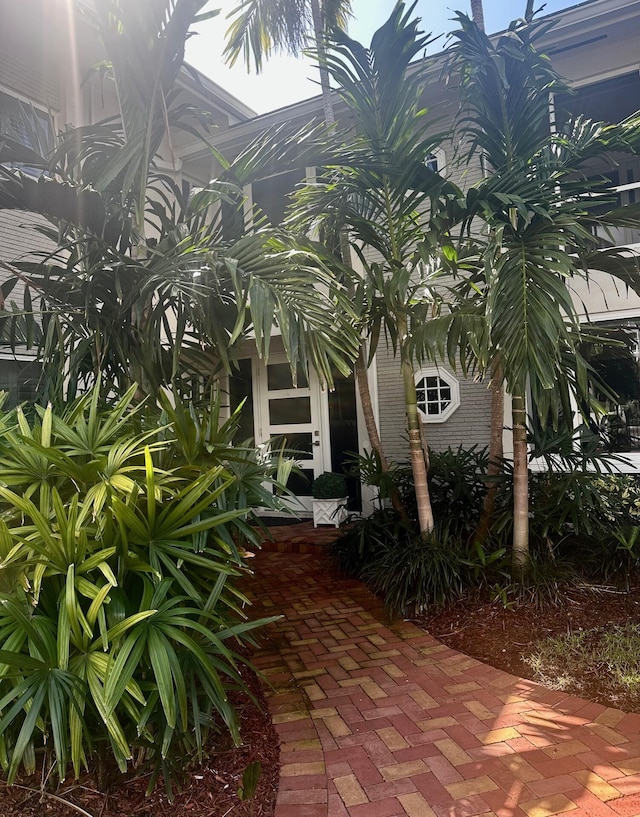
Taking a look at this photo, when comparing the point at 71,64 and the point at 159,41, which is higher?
the point at 71,64

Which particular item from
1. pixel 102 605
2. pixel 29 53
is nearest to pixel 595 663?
pixel 102 605

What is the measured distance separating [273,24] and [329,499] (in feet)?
25.7

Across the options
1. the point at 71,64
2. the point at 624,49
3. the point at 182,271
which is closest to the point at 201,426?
the point at 182,271

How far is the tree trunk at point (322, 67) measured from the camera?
13.4 feet

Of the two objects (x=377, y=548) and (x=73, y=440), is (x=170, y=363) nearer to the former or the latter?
(x=73, y=440)

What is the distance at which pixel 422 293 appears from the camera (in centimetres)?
452

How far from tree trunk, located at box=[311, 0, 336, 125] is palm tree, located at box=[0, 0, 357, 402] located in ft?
3.92

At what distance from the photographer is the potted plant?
7191mm

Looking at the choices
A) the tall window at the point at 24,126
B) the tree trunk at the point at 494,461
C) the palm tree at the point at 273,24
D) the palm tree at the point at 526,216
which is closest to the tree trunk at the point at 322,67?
the palm tree at the point at 273,24

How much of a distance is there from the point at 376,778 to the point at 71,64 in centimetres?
850

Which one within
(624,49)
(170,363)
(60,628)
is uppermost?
(624,49)

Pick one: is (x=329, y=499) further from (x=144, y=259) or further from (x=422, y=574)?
(x=144, y=259)

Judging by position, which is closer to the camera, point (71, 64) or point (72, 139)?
point (72, 139)

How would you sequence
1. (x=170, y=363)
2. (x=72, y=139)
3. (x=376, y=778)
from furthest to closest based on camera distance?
(x=170, y=363) < (x=72, y=139) < (x=376, y=778)
